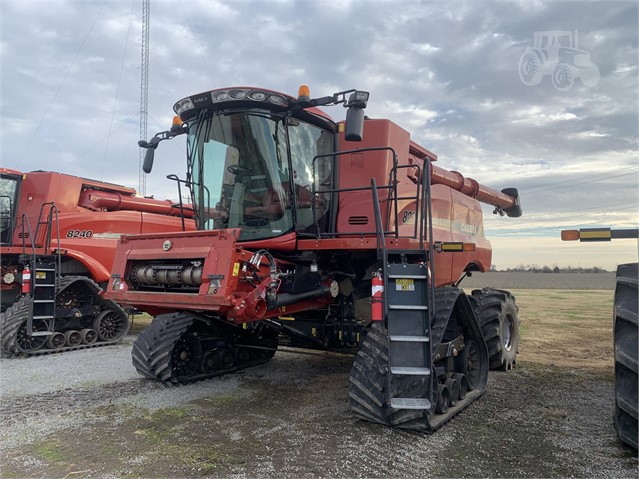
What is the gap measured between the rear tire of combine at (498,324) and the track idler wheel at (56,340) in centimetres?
717

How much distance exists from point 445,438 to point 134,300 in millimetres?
3360

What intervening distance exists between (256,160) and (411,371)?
2778 millimetres

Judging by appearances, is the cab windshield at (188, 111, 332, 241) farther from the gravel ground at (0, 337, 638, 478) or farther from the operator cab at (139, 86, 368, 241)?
the gravel ground at (0, 337, 638, 478)

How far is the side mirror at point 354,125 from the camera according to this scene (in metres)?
4.59

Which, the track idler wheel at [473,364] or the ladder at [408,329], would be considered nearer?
the ladder at [408,329]

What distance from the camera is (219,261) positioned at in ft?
15.1

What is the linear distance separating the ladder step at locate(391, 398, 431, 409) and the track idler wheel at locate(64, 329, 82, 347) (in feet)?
23.6

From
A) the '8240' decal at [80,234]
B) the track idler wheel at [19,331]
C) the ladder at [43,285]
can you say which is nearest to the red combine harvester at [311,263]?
the ladder at [43,285]

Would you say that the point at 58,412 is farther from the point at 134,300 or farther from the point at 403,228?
the point at 403,228

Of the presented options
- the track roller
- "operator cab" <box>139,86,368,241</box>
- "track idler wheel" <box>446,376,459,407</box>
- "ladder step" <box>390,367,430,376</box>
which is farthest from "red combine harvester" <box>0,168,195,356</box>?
"ladder step" <box>390,367,430,376</box>

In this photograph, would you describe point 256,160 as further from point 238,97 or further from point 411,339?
point 411,339

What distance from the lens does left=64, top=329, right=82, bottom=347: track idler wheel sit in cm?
894

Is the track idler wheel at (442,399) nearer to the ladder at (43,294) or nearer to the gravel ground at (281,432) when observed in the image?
the gravel ground at (281,432)

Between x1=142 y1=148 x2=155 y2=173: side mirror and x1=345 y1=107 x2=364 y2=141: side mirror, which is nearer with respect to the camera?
x1=345 y1=107 x2=364 y2=141: side mirror
